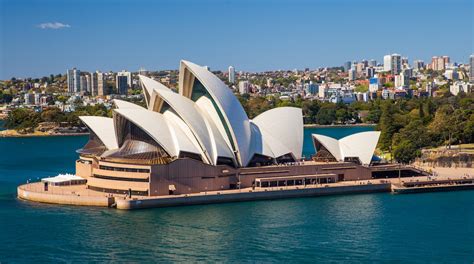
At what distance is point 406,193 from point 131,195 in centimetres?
1381

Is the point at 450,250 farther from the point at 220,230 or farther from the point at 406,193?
the point at 406,193

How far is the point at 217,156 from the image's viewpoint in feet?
128

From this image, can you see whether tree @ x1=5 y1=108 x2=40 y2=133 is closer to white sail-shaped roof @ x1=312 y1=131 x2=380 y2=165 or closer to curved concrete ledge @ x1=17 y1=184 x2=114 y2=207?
curved concrete ledge @ x1=17 y1=184 x2=114 y2=207

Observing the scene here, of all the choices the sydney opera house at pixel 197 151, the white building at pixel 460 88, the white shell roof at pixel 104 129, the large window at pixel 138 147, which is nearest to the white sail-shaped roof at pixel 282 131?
the sydney opera house at pixel 197 151

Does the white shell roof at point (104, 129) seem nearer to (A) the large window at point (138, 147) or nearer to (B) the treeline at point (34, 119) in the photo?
(A) the large window at point (138, 147)

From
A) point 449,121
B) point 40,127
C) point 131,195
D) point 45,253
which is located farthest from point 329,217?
point 40,127

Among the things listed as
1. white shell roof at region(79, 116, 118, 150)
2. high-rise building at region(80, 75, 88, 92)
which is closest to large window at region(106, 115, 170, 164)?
white shell roof at region(79, 116, 118, 150)

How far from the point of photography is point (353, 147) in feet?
143

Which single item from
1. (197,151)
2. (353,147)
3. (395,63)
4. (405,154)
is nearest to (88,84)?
(395,63)

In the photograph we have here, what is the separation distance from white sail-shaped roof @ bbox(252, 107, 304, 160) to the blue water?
185 inches

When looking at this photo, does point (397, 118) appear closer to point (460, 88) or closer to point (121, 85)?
point (460, 88)

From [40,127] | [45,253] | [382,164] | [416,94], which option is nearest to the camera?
[45,253]

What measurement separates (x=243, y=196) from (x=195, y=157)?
3.21m

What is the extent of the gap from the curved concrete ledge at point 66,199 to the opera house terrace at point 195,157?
0.15 feet
